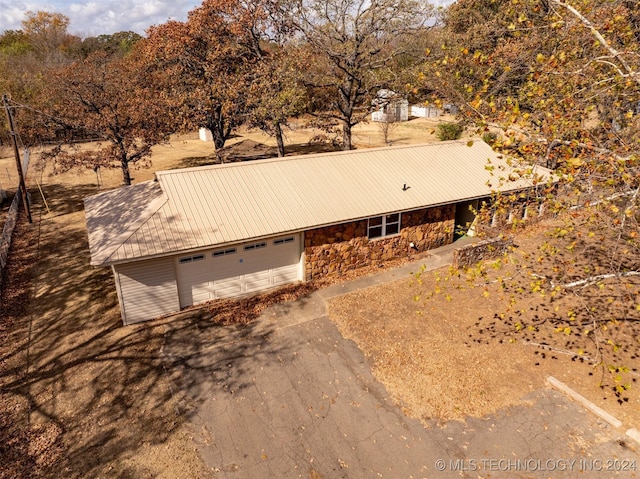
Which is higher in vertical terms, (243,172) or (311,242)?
(243,172)

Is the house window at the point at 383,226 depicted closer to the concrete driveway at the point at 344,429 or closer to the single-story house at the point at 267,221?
the single-story house at the point at 267,221

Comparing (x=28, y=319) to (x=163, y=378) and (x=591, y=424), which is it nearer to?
(x=163, y=378)

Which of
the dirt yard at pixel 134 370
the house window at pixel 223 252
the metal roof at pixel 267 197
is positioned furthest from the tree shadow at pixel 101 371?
the metal roof at pixel 267 197

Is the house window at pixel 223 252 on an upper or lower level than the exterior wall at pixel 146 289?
upper

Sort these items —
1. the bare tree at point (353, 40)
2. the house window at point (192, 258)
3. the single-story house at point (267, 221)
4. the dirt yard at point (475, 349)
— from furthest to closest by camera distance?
1. the bare tree at point (353, 40)
2. the house window at point (192, 258)
3. the single-story house at point (267, 221)
4. the dirt yard at point (475, 349)

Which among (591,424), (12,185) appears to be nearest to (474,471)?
(591,424)

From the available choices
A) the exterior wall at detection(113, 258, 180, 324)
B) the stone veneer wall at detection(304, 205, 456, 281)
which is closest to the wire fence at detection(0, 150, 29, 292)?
the exterior wall at detection(113, 258, 180, 324)
